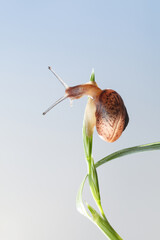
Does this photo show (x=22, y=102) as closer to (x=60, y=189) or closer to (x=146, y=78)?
(x=60, y=189)

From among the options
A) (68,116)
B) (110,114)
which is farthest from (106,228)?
(68,116)

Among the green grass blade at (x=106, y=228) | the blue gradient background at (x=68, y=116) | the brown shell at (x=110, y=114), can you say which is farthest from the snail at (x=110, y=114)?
the blue gradient background at (x=68, y=116)

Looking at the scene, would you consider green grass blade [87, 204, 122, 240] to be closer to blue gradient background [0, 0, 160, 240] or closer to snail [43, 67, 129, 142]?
snail [43, 67, 129, 142]

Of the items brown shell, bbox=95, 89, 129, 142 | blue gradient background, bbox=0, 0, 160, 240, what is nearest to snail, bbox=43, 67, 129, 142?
brown shell, bbox=95, 89, 129, 142

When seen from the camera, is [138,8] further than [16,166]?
Yes

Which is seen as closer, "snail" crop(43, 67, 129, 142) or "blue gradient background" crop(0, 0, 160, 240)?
"snail" crop(43, 67, 129, 142)

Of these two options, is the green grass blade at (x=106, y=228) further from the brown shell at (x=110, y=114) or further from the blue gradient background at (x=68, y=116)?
the blue gradient background at (x=68, y=116)

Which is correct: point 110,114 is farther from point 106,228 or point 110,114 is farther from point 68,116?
point 68,116

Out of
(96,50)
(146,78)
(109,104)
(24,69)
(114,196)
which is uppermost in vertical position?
(24,69)

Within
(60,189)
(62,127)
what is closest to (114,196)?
(60,189)
